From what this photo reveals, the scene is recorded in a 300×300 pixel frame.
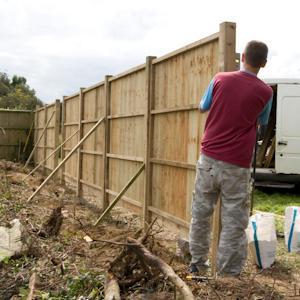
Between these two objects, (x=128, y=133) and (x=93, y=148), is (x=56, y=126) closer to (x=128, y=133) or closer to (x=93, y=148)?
(x=93, y=148)

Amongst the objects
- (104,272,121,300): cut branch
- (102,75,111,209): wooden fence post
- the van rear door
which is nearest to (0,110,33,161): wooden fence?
(102,75,111,209): wooden fence post

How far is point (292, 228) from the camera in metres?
6.04

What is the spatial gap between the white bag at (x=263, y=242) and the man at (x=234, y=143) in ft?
3.91

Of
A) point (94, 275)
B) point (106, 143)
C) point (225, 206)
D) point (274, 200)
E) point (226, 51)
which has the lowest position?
point (274, 200)

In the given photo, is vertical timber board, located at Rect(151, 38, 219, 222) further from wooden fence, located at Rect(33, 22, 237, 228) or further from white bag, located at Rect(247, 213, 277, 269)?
white bag, located at Rect(247, 213, 277, 269)

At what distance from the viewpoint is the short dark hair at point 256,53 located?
4.08 metres

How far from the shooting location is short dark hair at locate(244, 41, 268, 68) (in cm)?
408

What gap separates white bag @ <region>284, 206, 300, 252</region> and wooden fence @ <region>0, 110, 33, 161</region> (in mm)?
15081

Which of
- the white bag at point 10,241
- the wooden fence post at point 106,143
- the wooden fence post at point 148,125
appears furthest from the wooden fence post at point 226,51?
the wooden fence post at point 106,143

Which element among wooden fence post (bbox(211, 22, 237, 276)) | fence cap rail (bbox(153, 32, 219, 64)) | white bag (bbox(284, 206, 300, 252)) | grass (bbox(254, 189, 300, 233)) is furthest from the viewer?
grass (bbox(254, 189, 300, 233))

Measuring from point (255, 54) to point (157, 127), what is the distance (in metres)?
2.68

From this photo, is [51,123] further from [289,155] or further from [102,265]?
[102,265]

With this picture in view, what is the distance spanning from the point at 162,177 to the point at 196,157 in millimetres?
1178

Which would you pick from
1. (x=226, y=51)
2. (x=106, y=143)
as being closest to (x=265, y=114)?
(x=226, y=51)
